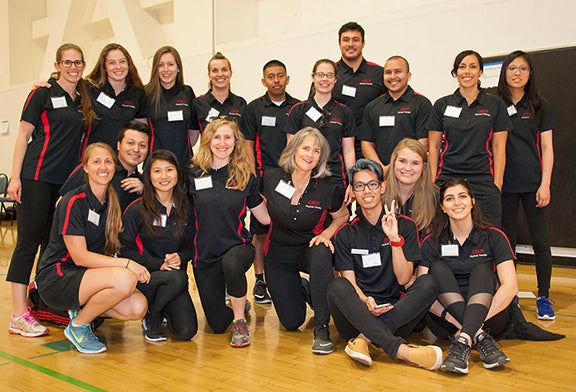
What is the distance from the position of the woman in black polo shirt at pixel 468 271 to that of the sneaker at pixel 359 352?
382mm

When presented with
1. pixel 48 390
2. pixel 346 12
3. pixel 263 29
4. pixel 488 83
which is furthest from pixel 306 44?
pixel 48 390

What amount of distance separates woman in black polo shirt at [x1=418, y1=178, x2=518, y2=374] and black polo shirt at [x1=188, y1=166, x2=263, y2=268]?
1.07 metres

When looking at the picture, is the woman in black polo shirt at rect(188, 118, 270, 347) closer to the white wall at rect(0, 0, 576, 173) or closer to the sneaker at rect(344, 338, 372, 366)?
the sneaker at rect(344, 338, 372, 366)

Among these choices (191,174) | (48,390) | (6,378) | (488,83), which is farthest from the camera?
(488,83)

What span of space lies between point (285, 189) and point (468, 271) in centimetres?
112

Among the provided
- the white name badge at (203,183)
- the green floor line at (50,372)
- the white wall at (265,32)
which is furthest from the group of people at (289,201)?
the white wall at (265,32)

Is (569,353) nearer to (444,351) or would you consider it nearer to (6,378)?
(444,351)

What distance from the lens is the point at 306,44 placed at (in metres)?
7.15

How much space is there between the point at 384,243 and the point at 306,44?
4.72m

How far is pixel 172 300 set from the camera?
3.22m

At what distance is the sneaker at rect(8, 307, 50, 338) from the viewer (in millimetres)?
3209

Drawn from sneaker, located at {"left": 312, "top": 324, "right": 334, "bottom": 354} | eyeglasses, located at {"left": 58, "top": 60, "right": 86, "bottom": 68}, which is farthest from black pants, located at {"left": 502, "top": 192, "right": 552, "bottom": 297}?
eyeglasses, located at {"left": 58, "top": 60, "right": 86, "bottom": 68}

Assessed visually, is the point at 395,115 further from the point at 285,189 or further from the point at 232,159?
the point at 232,159

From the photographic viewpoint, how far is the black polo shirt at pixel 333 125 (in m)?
3.72
